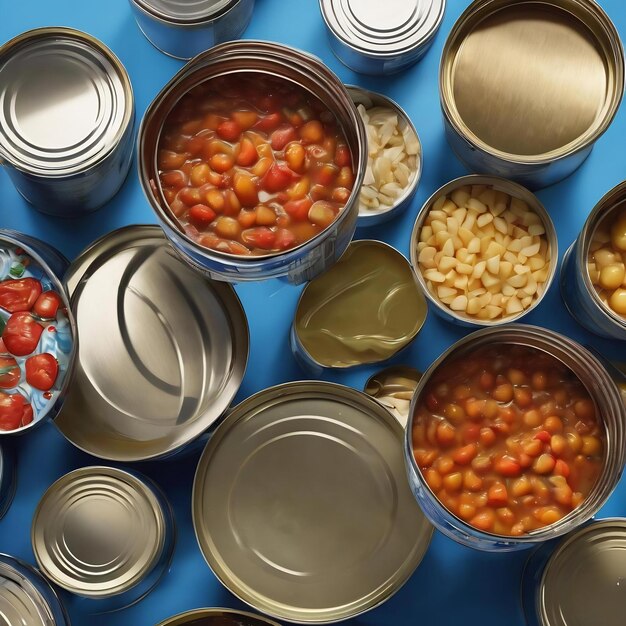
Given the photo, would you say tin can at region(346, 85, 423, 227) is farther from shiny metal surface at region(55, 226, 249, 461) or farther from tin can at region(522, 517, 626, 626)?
tin can at region(522, 517, 626, 626)

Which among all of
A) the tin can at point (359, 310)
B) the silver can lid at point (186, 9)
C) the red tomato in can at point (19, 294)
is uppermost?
the silver can lid at point (186, 9)

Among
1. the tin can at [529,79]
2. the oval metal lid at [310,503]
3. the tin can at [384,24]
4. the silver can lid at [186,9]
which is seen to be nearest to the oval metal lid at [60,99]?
the silver can lid at [186,9]

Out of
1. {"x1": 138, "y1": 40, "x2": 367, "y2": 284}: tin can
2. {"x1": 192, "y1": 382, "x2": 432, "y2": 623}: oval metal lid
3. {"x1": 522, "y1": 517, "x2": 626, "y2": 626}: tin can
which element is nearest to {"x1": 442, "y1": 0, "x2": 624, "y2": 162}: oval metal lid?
{"x1": 138, "y1": 40, "x2": 367, "y2": 284}: tin can

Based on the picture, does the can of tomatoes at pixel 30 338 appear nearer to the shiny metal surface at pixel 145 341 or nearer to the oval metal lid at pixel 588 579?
the shiny metal surface at pixel 145 341

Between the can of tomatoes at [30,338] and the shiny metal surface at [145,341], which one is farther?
the shiny metal surface at [145,341]

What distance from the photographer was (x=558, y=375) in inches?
115

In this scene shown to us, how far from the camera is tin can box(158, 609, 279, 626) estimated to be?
2.88 meters

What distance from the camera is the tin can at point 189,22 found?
3139mm

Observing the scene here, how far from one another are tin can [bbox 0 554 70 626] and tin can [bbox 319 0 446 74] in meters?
2.17

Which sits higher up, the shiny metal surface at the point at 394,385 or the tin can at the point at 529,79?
the tin can at the point at 529,79

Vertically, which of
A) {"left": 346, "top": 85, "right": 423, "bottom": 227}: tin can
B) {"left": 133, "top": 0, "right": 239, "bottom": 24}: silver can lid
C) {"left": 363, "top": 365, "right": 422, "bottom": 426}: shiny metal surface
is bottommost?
{"left": 363, "top": 365, "right": 422, "bottom": 426}: shiny metal surface

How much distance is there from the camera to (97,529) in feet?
9.83

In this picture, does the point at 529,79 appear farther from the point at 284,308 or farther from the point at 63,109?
the point at 63,109

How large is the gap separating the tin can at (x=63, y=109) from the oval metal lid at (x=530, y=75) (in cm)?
117
